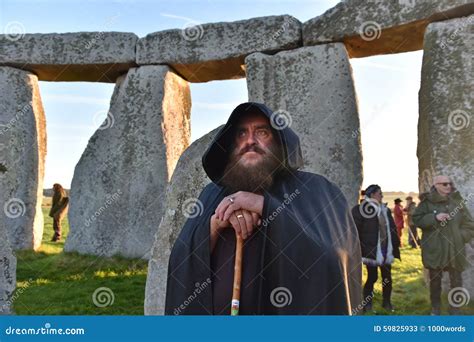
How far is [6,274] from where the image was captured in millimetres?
3607

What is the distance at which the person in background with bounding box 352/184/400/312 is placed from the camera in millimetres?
5828

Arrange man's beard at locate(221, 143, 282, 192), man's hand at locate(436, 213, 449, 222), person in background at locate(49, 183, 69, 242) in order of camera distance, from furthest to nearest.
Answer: person in background at locate(49, 183, 69, 242) < man's hand at locate(436, 213, 449, 222) < man's beard at locate(221, 143, 282, 192)

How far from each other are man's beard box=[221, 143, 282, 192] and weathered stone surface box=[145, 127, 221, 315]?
5.60ft

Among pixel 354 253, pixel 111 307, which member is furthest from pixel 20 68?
pixel 354 253

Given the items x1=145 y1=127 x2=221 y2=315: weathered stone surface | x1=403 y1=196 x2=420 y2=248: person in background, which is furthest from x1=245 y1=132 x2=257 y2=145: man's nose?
x1=403 y1=196 x2=420 y2=248: person in background

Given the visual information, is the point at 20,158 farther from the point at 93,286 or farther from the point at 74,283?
the point at 93,286

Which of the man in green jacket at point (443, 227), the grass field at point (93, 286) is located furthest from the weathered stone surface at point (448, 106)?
the grass field at point (93, 286)

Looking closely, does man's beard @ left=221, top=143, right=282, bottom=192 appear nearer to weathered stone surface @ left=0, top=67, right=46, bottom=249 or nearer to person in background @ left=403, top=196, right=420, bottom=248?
weathered stone surface @ left=0, top=67, right=46, bottom=249

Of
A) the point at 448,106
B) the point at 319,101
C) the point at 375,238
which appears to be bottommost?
the point at 375,238

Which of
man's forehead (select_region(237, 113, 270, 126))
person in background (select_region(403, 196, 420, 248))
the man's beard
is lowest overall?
person in background (select_region(403, 196, 420, 248))

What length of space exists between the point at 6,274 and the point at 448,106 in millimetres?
5151

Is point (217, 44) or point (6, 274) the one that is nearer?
point (6, 274)

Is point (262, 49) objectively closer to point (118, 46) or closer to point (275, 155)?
point (118, 46)

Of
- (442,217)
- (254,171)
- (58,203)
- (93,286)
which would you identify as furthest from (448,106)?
(58,203)
